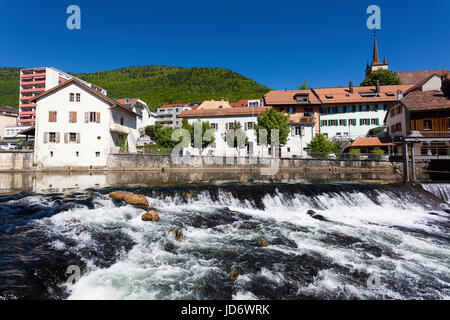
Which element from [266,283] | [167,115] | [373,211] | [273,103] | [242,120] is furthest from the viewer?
[167,115]

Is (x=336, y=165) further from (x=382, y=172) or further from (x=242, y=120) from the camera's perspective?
(x=242, y=120)

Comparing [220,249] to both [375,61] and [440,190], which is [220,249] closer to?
[440,190]

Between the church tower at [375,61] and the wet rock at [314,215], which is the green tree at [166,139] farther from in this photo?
the church tower at [375,61]

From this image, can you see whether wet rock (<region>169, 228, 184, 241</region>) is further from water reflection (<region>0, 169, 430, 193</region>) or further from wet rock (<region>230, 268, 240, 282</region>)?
water reflection (<region>0, 169, 430, 193</region>)

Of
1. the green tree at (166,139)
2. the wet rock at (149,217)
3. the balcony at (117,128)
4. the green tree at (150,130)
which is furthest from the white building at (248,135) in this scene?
the wet rock at (149,217)

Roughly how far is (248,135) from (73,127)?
29468mm

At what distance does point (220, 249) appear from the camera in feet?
25.9

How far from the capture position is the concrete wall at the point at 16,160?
31594mm

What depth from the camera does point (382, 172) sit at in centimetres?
3191

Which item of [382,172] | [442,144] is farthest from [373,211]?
[442,144]

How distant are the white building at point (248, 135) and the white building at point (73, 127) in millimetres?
15513

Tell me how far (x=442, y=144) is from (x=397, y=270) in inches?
1415

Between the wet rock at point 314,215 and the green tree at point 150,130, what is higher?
the green tree at point 150,130
